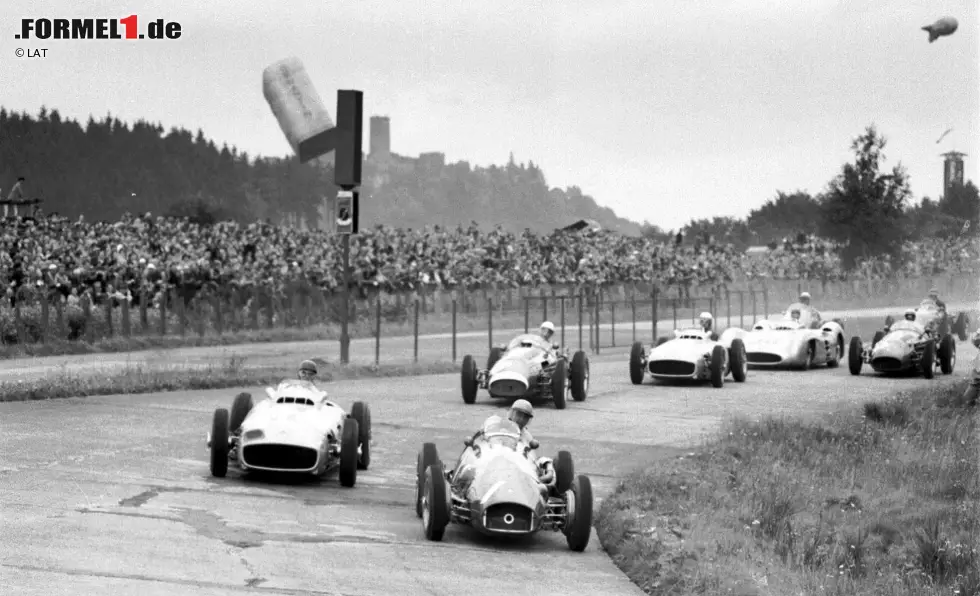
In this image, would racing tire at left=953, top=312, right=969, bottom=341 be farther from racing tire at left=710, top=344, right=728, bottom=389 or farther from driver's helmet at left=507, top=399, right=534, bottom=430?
driver's helmet at left=507, top=399, right=534, bottom=430

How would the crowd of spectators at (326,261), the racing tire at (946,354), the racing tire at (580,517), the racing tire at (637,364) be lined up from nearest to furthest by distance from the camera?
the racing tire at (580,517)
the racing tire at (637,364)
the racing tire at (946,354)
the crowd of spectators at (326,261)

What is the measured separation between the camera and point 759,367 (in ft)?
117

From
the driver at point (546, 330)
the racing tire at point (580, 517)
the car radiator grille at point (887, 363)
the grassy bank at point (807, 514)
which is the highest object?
the driver at point (546, 330)

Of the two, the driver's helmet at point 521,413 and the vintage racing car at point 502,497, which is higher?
the driver's helmet at point 521,413

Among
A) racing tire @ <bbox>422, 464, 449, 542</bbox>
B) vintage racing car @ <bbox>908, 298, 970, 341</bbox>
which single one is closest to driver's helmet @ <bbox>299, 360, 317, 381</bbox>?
racing tire @ <bbox>422, 464, 449, 542</bbox>

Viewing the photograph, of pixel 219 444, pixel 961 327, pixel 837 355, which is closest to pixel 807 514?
pixel 219 444

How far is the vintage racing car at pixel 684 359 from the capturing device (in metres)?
29.5

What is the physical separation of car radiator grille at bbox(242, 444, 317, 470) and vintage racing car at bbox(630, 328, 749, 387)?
569 inches

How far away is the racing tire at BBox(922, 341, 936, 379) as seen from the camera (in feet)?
108

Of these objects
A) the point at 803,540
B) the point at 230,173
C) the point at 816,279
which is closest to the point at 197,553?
the point at 803,540

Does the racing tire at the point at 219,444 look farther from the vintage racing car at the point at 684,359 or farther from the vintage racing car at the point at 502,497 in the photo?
the vintage racing car at the point at 684,359

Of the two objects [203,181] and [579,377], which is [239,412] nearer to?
[579,377]

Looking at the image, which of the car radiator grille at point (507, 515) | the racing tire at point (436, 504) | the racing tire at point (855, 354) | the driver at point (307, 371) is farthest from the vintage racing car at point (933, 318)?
the racing tire at point (436, 504)

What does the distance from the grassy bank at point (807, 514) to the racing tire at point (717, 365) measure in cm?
521
